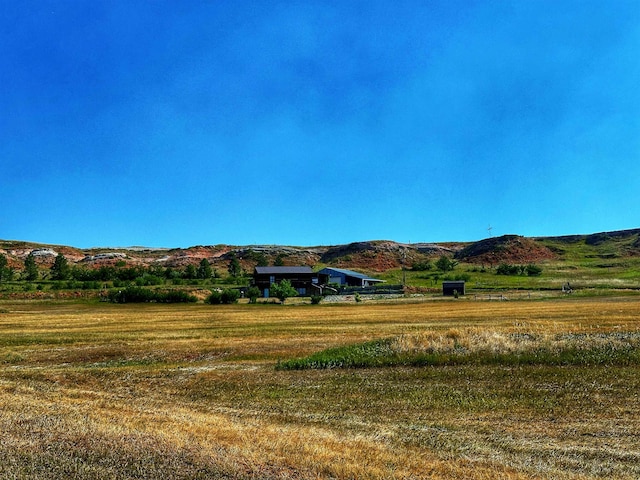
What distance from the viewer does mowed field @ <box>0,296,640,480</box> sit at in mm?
8227

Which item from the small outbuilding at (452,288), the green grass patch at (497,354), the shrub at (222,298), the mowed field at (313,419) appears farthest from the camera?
the small outbuilding at (452,288)

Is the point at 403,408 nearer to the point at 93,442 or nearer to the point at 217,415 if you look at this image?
the point at 217,415

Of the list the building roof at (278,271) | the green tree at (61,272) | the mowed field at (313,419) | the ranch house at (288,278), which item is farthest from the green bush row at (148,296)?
the mowed field at (313,419)

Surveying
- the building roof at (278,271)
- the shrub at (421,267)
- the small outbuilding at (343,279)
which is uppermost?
the shrub at (421,267)

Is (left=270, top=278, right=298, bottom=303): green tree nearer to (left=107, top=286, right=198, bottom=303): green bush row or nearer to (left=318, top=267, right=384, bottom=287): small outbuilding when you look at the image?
(left=107, top=286, right=198, bottom=303): green bush row

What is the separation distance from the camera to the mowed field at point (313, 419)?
823cm

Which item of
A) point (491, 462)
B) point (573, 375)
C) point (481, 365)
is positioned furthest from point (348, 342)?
point (491, 462)

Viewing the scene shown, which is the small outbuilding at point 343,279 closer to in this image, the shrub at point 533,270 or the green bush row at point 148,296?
the green bush row at point 148,296

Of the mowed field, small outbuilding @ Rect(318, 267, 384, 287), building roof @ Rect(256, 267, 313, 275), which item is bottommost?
the mowed field

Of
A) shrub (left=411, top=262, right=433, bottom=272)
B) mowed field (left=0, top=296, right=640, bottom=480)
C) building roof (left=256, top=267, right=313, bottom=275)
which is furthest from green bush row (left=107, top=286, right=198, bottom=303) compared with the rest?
shrub (left=411, top=262, right=433, bottom=272)

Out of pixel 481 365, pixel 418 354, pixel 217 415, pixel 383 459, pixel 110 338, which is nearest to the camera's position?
pixel 383 459

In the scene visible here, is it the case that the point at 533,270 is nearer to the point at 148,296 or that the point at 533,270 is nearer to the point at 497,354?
the point at 148,296

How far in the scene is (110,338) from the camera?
3241 centimetres

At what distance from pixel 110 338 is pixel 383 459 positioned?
28.5 meters
